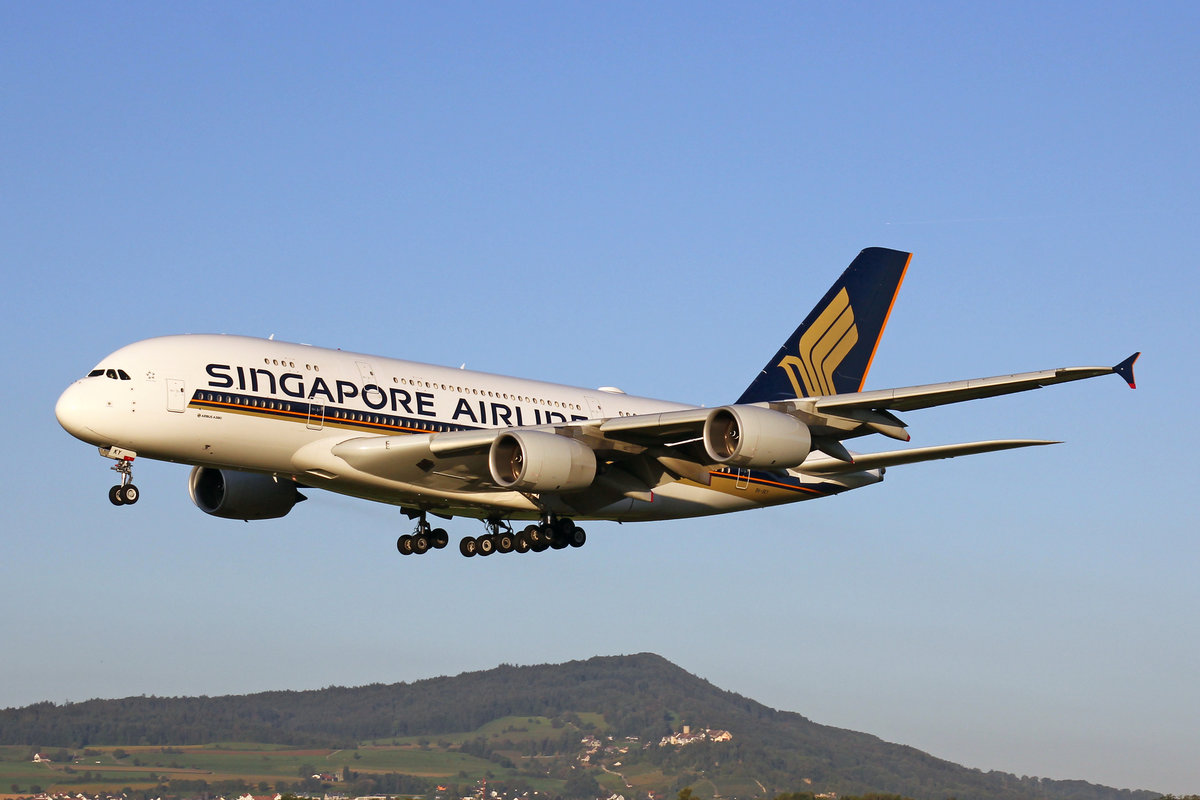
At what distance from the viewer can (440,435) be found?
34500 millimetres

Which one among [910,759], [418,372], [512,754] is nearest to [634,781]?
[512,754]

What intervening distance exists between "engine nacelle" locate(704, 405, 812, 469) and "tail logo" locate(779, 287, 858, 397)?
1137 centimetres

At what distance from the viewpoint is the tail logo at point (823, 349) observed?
149 ft

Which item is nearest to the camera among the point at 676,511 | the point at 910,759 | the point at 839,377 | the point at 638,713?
the point at 676,511

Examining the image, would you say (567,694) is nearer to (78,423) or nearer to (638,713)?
(638,713)

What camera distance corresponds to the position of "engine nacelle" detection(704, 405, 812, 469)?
3288 cm

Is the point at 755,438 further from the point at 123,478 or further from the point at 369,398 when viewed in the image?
the point at 123,478

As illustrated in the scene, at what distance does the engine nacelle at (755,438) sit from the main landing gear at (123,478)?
47.0ft

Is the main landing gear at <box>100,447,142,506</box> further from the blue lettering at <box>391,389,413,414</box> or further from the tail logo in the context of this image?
the tail logo

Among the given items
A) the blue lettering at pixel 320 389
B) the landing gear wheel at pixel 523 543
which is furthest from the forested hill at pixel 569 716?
the blue lettering at pixel 320 389

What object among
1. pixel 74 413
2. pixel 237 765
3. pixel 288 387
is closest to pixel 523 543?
pixel 288 387

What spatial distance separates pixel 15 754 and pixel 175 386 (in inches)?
3496

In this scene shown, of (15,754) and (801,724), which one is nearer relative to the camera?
(15,754)

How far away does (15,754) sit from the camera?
109125 millimetres
